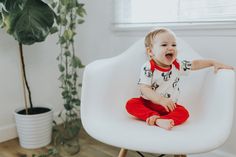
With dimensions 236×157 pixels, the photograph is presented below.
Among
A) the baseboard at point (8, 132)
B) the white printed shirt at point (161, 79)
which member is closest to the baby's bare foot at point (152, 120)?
the white printed shirt at point (161, 79)

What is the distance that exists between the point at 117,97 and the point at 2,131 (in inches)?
39.4

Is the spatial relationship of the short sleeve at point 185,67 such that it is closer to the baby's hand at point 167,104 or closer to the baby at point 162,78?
the baby at point 162,78

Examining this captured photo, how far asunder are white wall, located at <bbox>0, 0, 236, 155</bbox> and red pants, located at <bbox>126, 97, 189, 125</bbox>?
50cm

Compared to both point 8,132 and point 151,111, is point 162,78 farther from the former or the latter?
Result: point 8,132

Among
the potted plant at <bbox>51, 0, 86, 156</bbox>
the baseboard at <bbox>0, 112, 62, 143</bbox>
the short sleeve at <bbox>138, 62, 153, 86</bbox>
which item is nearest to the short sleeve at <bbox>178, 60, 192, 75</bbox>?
the short sleeve at <bbox>138, 62, 153, 86</bbox>

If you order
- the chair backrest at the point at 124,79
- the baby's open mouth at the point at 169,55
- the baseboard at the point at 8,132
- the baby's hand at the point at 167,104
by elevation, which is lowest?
the baseboard at the point at 8,132

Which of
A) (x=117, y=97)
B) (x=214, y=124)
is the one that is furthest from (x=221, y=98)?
(x=117, y=97)

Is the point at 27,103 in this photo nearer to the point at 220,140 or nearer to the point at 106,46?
the point at 106,46

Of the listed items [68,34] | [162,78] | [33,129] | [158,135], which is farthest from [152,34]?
[33,129]

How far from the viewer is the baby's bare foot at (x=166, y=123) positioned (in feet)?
2.92

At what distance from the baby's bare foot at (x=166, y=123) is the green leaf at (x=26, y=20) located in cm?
85

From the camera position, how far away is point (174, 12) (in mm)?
1480

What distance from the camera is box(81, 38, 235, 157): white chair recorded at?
79cm

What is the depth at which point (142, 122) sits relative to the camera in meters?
0.99
